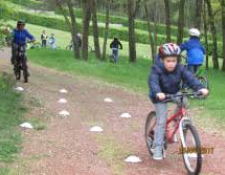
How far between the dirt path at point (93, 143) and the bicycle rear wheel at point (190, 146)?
1.06ft

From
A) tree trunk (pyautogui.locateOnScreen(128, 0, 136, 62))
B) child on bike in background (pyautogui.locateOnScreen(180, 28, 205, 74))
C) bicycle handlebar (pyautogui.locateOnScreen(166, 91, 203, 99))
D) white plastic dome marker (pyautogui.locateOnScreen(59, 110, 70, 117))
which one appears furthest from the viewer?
tree trunk (pyautogui.locateOnScreen(128, 0, 136, 62))

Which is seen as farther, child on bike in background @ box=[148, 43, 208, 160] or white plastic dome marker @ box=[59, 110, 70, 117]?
white plastic dome marker @ box=[59, 110, 70, 117]

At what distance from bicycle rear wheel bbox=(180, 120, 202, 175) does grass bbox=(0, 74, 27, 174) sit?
241 cm

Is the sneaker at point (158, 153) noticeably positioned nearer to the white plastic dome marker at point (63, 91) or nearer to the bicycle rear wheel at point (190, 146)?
the bicycle rear wheel at point (190, 146)

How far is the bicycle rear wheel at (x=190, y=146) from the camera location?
23.8ft

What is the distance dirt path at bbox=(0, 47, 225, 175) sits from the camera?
789 cm

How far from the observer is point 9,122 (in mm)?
10445

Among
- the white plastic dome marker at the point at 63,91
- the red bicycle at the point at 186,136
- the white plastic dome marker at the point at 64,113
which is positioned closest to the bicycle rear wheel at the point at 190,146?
the red bicycle at the point at 186,136

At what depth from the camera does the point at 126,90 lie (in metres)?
17.9

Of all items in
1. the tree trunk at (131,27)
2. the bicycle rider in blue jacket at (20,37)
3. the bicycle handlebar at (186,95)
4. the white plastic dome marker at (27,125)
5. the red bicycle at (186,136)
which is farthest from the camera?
the tree trunk at (131,27)

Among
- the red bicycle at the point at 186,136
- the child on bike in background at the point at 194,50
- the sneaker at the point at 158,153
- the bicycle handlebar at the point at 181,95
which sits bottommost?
the sneaker at the point at 158,153

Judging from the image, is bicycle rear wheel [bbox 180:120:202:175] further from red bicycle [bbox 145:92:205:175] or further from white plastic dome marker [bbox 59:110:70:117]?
white plastic dome marker [bbox 59:110:70:117]

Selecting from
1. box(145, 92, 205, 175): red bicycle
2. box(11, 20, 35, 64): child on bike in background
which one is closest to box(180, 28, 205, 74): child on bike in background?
box(11, 20, 35, 64): child on bike in background

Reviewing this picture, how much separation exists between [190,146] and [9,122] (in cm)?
421
